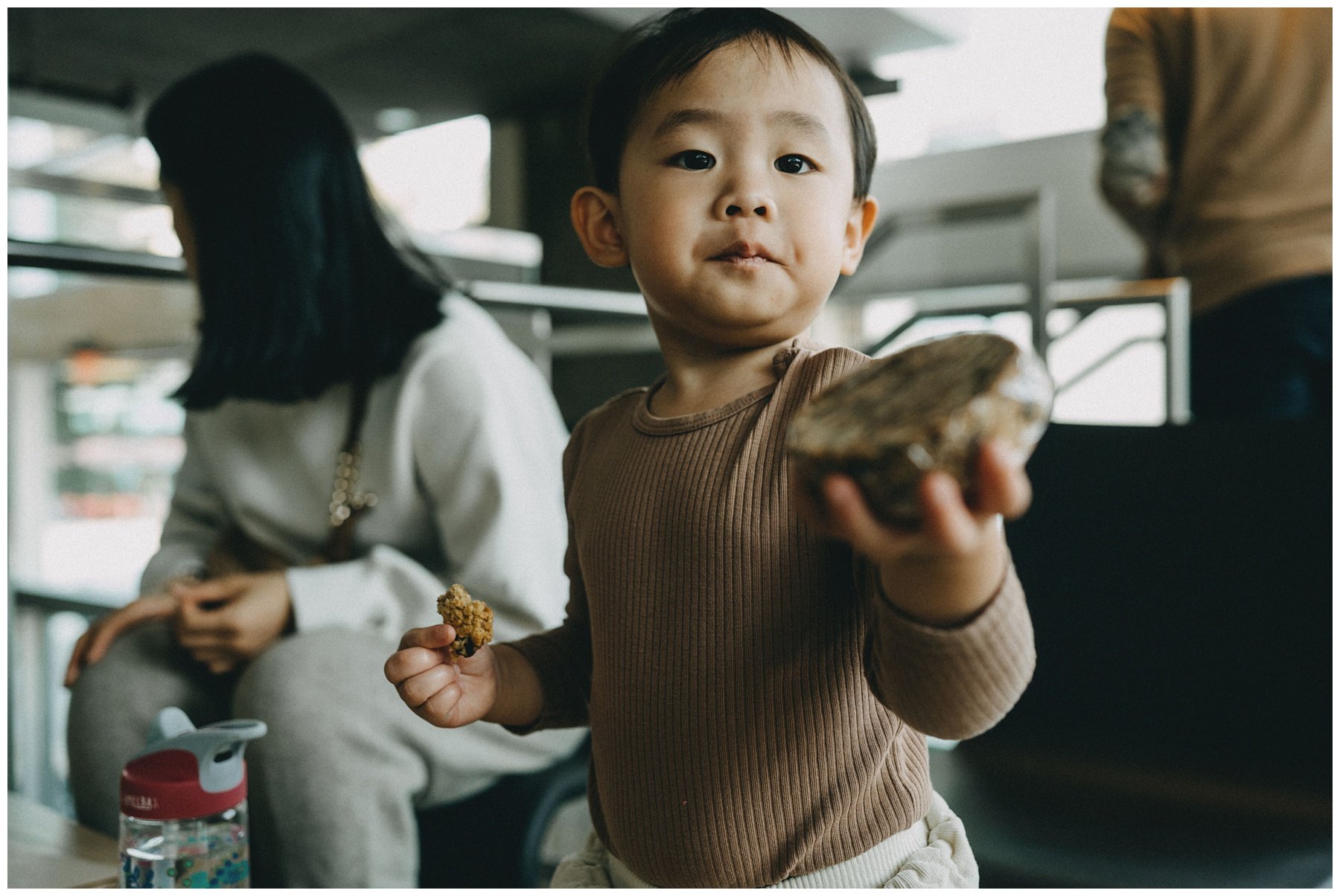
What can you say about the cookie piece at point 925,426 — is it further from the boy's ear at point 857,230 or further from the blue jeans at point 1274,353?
the blue jeans at point 1274,353

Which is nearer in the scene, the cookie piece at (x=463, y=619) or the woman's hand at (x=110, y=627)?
the cookie piece at (x=463, y=619)

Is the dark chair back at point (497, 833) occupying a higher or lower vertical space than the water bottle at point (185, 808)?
lower

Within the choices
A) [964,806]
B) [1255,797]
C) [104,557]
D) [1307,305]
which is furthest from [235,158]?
[104,557]

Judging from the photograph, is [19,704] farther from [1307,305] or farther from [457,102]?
[457,102]

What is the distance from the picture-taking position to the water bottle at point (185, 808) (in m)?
0.77

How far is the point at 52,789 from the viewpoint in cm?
181

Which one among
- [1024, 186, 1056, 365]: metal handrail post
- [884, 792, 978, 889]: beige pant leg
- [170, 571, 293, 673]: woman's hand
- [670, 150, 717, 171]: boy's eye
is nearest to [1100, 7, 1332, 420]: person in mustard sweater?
[1024, 186, 1056, 365]: metal handrail post

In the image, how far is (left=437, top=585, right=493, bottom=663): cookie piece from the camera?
60cm

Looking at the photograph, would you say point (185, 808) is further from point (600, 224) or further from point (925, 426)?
point (925, 426)

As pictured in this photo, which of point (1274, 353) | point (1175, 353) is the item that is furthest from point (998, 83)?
point (1274, 353)

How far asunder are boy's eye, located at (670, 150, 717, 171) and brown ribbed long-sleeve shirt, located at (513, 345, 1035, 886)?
116mm

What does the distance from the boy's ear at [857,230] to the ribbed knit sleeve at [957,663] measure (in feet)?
0.78

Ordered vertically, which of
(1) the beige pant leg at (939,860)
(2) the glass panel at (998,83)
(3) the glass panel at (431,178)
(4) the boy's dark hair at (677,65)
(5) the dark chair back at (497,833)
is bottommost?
(5) the dark chair back at (497,833)

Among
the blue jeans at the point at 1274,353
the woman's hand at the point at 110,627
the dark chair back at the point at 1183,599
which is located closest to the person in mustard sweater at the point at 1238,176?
the blue jeans at the point at 1274,353
